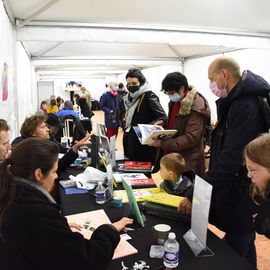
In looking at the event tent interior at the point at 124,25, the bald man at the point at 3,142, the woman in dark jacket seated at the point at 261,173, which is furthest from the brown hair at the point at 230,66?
the event tent interior at the point at 124,25

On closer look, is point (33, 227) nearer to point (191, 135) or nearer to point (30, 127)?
→ point (191, 135)

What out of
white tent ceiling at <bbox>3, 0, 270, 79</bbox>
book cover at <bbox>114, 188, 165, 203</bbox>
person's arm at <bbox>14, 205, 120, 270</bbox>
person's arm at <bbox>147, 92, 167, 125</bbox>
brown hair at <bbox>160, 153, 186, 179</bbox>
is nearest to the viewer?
person's arm at <bbox>14, 205, 120, 270</bbox>

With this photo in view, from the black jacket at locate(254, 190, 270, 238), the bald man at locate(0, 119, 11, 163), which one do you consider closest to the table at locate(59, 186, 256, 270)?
the black jacket at locate(254, 190, 270, 238)

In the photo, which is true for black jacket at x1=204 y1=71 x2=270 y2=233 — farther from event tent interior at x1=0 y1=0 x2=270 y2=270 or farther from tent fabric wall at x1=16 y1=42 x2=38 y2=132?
tent fabric wall at x1=16 y1=42 x2=38 y2=132

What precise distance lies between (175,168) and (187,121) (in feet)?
1.70

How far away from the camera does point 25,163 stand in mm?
1057

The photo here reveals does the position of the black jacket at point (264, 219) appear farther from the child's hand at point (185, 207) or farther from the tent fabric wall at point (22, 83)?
the tent fabric wall at point (22, 83)

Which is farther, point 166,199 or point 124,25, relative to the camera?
point 124,25

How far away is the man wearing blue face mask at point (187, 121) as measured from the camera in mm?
2293

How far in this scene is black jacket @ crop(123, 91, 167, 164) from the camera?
9.37ft

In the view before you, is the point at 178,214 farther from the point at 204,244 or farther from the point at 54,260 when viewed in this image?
the point at 54,260

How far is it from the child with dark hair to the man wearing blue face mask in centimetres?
32

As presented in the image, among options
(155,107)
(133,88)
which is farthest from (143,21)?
(155,107)

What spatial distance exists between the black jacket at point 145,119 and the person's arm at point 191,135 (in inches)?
21.1
